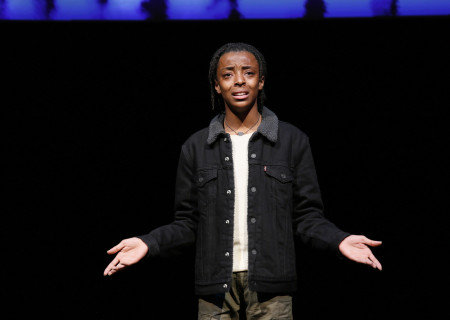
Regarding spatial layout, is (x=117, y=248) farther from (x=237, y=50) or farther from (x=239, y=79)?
(x=237, y=50)

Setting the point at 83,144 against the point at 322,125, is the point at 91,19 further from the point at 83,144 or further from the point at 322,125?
the point at 322,125

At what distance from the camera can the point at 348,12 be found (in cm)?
322

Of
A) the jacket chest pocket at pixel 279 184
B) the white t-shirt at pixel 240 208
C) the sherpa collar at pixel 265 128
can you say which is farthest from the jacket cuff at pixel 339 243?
the sherpa collar at pixel 265 128

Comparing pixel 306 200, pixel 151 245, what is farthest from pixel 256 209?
pixel 151 245

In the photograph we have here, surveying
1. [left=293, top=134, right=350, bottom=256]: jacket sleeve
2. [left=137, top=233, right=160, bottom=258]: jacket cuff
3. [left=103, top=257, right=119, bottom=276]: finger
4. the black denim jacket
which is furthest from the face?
[left=103, top=257, right=119, bottom=276]: finger

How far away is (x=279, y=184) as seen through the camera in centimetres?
245

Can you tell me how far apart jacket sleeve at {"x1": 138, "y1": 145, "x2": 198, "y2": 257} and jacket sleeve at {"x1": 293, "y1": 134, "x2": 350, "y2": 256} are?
1.36 feet

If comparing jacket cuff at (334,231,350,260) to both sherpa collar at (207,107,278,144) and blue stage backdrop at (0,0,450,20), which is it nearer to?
sherpa collar at (207,107,278,144)

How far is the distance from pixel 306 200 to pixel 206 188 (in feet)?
1.30

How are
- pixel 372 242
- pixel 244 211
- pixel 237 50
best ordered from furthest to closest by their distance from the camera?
pixel 237 50, pixel 244 211, pixel 372 242

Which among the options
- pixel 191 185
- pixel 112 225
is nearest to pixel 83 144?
pixel 112 225

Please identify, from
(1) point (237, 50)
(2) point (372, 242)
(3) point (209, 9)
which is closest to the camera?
(2) point (372, 242)

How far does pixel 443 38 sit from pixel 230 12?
1.09 metres

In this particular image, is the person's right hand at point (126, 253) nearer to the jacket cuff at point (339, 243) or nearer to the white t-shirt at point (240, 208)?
the white t-shirt at point (240, 208)
